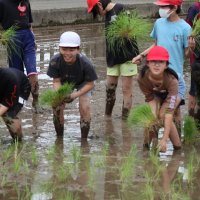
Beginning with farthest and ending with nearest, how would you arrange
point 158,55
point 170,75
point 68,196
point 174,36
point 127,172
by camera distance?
point 174,36 < point 170,75 < point 158,55 < point 127,172 < point 68,196

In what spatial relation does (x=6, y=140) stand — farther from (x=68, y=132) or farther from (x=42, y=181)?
(x=42, y=181)

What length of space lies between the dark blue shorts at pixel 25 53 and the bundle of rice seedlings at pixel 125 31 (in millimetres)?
989

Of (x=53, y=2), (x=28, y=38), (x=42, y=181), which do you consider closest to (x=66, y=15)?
(x=53, y=2)

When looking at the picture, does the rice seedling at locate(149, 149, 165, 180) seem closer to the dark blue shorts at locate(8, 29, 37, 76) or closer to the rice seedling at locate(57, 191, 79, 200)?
the rice seedling at locate(57, 191, 79, 200)

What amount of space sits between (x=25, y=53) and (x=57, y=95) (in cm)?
154

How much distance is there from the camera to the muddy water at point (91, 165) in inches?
191

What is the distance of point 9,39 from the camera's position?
23.2 ft

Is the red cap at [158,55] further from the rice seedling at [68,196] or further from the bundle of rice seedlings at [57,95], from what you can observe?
the rice seedling at [68,196]

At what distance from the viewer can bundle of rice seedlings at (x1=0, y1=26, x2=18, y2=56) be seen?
6.82 m

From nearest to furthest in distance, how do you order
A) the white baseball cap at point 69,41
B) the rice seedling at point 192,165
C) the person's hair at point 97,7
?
1. the rice seedling at point 192,165
2. the white baseball cap at point 69,41
3. the person's hair at point 97,7

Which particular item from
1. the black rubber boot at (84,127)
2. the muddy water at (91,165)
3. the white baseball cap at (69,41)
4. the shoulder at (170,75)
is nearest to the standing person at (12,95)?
the muddy water at (91,165)

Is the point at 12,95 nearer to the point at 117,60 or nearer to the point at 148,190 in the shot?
the point at 117,60

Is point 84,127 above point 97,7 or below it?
below

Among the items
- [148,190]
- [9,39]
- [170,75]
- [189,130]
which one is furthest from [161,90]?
[9,39]
